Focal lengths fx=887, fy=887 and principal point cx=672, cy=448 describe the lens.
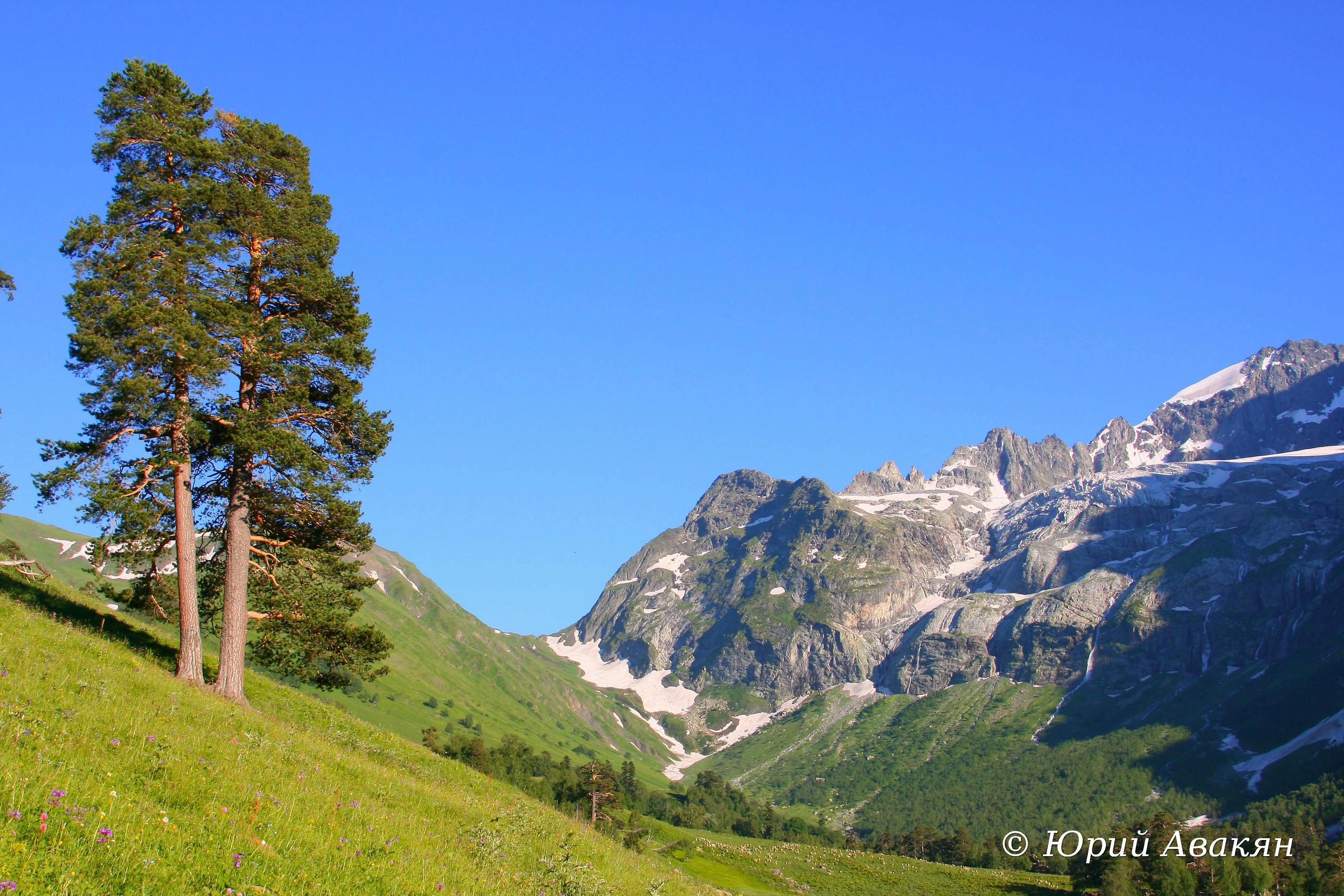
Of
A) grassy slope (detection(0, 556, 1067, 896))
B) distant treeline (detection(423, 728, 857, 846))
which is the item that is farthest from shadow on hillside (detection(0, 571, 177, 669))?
distant treeline (detection(423, 728, 857, 846))

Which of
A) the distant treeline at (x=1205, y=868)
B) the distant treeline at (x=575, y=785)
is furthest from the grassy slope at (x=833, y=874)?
the distant treeline at (x=575, y=785)

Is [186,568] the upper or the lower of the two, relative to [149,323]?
lower

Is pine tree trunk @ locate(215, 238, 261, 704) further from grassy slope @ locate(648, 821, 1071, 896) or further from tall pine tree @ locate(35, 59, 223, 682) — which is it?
grassy slope @ locate(648, 821, 1071, 896)

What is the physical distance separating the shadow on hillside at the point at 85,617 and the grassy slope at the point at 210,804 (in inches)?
17.3

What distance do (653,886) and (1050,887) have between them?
100564 mm

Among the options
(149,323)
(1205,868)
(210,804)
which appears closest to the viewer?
(210,804)

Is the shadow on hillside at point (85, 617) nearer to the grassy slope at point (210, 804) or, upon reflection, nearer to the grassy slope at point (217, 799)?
the grassy slope at point (217, 799)

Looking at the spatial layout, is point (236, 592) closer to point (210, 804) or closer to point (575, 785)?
point (210, 804)

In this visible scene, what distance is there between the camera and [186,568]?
83.8 feet

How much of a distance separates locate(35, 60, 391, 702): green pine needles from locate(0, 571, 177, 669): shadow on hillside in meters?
1.25

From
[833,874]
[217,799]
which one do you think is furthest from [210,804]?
[833,874]

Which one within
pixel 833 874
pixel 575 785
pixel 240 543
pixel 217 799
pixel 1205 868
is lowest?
pixel 833 874

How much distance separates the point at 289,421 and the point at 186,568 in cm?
518

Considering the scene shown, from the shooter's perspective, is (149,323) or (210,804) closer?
(210,804)
